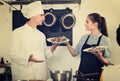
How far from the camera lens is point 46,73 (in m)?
3.22

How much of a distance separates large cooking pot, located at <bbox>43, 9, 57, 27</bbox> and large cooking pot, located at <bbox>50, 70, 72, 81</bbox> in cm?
62

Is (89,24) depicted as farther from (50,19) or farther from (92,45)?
(50,19)

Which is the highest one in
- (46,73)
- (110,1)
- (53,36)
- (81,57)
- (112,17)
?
(110,1)

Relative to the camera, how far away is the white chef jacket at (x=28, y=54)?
319 centimetres

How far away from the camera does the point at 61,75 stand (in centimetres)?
310

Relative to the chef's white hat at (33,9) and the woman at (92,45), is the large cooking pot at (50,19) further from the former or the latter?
the woman at (92,45)

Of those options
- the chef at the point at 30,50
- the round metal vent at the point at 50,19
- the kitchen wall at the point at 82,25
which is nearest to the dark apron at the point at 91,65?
the kitchen wall at the point at 82,25

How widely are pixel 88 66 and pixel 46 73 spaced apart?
1.79 feet

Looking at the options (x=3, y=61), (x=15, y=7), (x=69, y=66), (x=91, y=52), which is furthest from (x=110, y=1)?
(x=3, y=61)

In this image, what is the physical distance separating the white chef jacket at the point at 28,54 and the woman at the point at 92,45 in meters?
0.35

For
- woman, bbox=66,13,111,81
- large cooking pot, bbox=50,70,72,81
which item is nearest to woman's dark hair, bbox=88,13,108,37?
woman, bbox=66,13,111,81

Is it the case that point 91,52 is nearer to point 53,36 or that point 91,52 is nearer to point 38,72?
point 53,36

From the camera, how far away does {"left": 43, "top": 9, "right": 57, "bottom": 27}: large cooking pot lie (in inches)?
126

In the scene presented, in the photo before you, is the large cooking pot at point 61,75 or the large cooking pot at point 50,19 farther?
the large cooking pot at point 50,19
